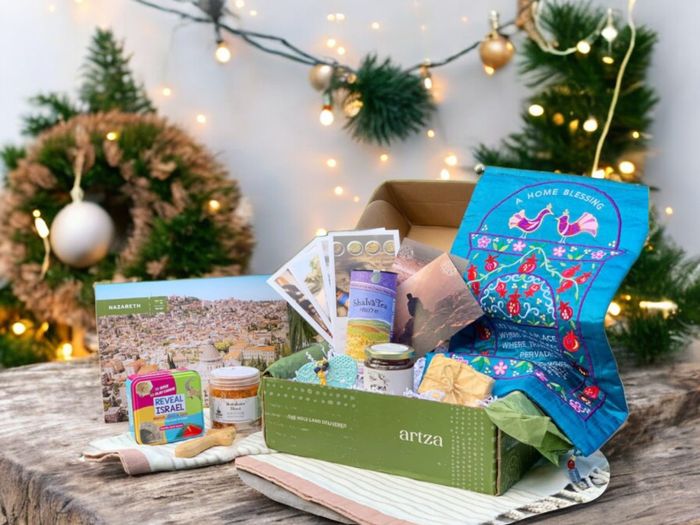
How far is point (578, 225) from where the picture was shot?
1018mm

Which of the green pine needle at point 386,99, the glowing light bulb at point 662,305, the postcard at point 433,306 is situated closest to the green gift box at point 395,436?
the postcard at point 433,306

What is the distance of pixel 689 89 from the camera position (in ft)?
5.30

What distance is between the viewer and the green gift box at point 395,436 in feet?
2.89

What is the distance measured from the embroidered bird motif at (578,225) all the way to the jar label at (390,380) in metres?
0.26

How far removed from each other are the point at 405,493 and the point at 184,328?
45 cm

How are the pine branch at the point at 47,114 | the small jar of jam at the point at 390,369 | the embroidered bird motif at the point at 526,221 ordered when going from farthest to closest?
the pine branch at the point at 47,114 → the embroidered bird motif at the point at 526,221 → the small jar of jam at the point at 390,369

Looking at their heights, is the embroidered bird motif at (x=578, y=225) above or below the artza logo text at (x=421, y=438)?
above

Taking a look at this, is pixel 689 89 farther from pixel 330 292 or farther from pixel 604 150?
pixel 330 292

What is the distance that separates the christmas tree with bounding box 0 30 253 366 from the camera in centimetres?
202

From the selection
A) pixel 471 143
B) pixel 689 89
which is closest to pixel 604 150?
pixel 689 89

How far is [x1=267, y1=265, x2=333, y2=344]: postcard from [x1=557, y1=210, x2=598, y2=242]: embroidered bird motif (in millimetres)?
344

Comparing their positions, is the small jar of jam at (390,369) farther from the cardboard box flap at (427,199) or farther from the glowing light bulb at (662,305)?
the glowing light bulb at (662,305)

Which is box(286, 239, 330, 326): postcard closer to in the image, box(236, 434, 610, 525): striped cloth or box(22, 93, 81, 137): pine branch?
box(236, 434, 610, 525): striped cloth

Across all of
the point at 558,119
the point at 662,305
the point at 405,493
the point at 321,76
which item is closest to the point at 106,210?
the point at 321,76
